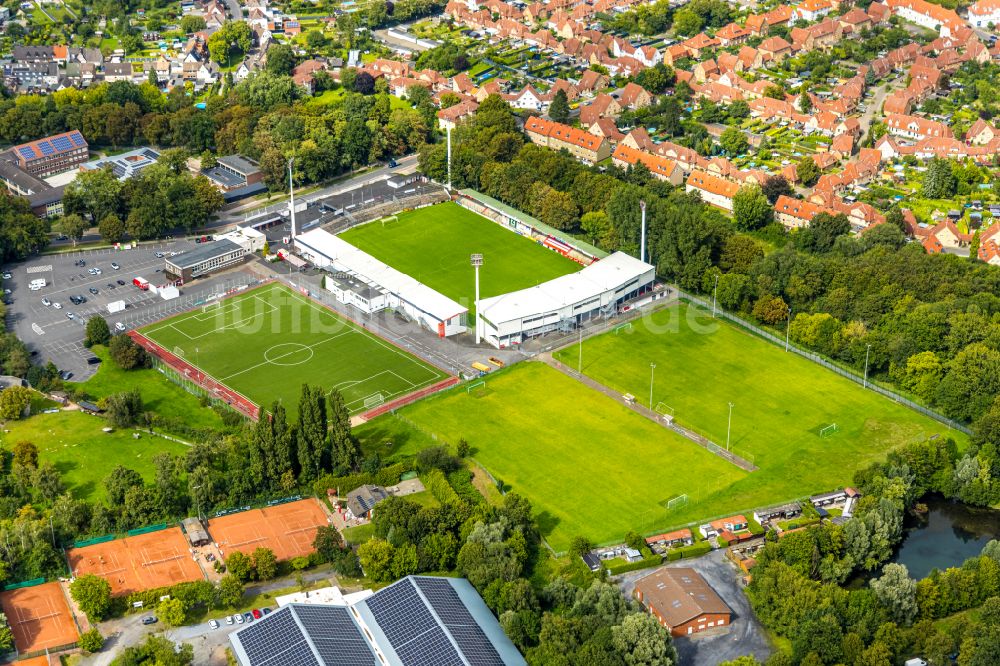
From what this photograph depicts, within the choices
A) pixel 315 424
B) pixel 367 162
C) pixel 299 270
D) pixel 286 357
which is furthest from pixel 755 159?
pixel 315 424

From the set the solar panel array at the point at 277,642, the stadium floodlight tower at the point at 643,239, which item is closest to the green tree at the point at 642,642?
the solar panel array at the point at 277,642

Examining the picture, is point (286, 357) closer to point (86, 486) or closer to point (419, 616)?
point (86, 486)

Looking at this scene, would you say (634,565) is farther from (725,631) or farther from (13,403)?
(13,403)

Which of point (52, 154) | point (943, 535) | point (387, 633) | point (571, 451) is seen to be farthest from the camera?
point (52, 154)

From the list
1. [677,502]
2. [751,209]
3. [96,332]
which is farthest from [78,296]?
[751,209]

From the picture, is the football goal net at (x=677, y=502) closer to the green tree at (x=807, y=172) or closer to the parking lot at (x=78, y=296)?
the parking lot at (x=78, y=296)

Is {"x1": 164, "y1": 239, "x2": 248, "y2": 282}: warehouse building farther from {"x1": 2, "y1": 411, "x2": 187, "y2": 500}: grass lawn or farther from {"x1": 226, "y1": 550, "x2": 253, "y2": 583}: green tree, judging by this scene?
{"x1": 226, "y1": 550, "x2": 253, "y2": 583}: green tree
